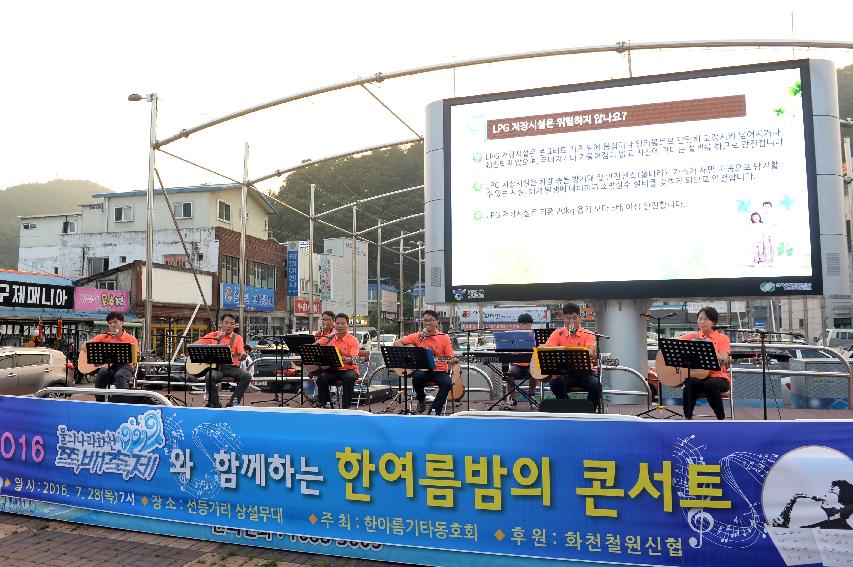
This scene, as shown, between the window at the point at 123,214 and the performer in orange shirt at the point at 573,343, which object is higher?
the window at the point at 123,214

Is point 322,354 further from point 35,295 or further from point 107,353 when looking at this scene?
point 35,295

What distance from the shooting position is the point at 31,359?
16.1 m

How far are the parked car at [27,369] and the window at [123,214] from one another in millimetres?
29665

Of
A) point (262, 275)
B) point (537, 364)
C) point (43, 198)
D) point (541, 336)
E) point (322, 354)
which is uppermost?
point (43, 198)

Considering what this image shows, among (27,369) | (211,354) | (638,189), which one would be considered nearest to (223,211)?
(27,369)

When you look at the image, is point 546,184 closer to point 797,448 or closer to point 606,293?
point 606,293

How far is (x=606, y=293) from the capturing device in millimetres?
11188

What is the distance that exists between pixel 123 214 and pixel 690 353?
144 feet

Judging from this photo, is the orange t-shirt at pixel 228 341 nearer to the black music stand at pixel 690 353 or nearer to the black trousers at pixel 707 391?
the black music stand at pixel 690 353

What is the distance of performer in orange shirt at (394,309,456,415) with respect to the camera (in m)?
10.3

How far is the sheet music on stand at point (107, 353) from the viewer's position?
10430 mm

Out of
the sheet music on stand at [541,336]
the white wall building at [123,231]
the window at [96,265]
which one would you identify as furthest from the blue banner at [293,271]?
the sheet music on stand at [541,336]

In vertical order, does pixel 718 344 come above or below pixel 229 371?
above

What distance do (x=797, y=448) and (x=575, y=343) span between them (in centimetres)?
563
